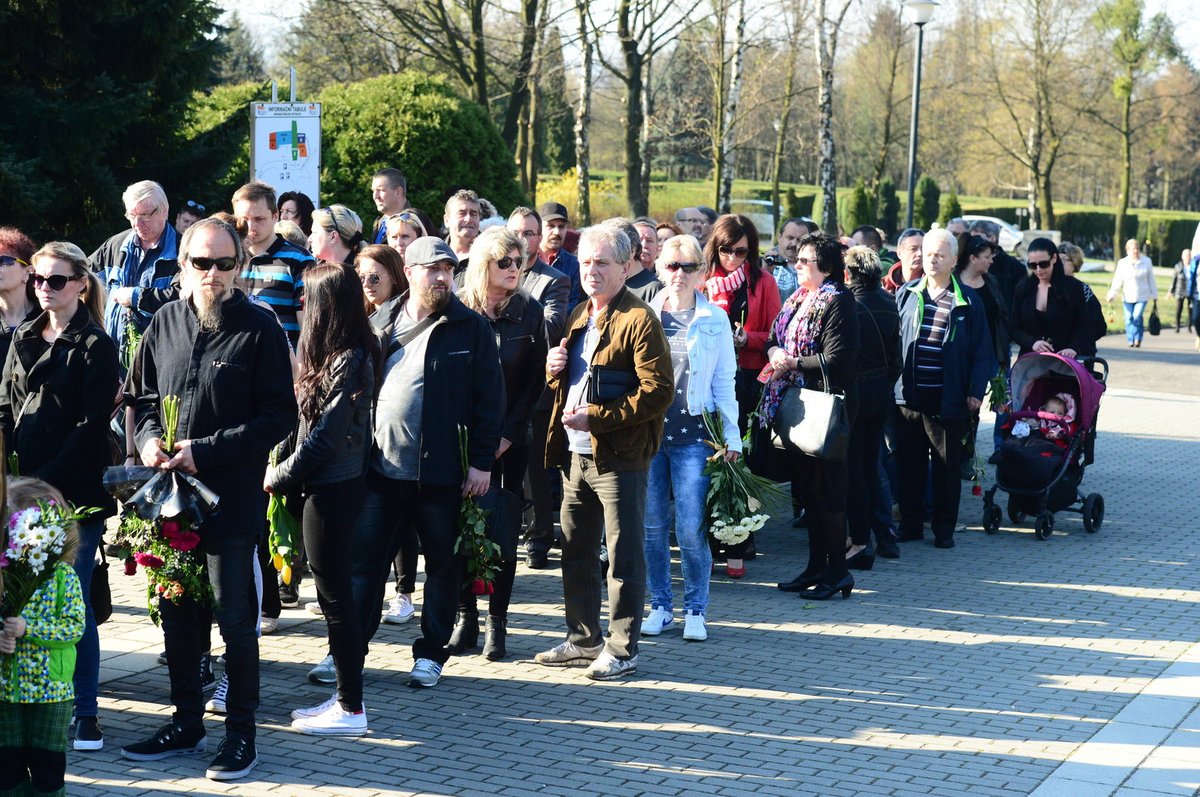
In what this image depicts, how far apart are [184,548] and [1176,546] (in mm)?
7679

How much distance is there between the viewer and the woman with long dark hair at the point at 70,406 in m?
5.73

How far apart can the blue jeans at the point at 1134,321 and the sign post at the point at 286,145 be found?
19.1m

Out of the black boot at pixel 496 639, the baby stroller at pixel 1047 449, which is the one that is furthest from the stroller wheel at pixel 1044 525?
the black boot at pixel 496 639

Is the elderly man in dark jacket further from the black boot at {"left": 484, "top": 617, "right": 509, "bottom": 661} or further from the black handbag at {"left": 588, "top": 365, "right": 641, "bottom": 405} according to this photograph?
the black boot at {"left": 484, "top": 617, "right": 509, "bottom": 661}

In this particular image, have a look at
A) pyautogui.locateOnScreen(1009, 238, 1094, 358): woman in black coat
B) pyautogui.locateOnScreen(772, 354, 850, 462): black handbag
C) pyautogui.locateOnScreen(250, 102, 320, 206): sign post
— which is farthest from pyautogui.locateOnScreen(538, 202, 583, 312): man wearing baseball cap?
pyautogui.locateOnScreen(1009, 238, 1094, 358): woman in black coat

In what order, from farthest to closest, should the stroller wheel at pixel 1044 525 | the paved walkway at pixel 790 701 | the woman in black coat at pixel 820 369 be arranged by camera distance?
the stroller wheel at pixel 1044 525
the woman in black coat at pixel 820 369
the paved walkway at pixel 790 701

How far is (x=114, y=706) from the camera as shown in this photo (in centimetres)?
633

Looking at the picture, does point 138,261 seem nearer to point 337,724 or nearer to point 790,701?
point 337,724

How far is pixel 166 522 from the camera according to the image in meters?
5.39

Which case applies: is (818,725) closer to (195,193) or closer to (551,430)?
(551,430)

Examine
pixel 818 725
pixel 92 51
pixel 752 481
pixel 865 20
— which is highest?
pixel 865 20

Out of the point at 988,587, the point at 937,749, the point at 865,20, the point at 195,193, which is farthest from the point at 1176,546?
the point at 865,20

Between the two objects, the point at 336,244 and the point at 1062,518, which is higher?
the point at 336,244

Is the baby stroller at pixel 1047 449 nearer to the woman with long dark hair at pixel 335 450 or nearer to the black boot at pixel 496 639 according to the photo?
the black boot at pixel 496 639
